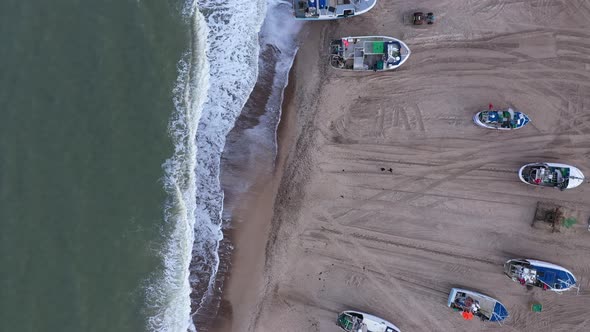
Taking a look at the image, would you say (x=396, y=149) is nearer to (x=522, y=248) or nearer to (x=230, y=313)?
(x=522, y=248)

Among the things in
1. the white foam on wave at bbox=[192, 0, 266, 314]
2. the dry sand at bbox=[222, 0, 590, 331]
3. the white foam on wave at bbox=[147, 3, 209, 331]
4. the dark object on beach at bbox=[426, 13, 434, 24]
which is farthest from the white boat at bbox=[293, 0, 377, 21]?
the white foam on wave at bbox=[147, 3, 209, 331]

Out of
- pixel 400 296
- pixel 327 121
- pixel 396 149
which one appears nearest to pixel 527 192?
pixel 396 149

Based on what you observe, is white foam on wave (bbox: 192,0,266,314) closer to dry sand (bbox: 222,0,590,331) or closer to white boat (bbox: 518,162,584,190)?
dry sand (bbox: 222,0,590,331)

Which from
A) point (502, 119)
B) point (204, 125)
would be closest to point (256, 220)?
point (204, 125)

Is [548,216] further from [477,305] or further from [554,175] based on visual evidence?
[477,305]

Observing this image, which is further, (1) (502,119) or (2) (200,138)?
(2) (200,138)

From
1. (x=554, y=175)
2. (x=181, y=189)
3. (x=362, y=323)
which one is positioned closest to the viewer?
(x=554, y=175)
